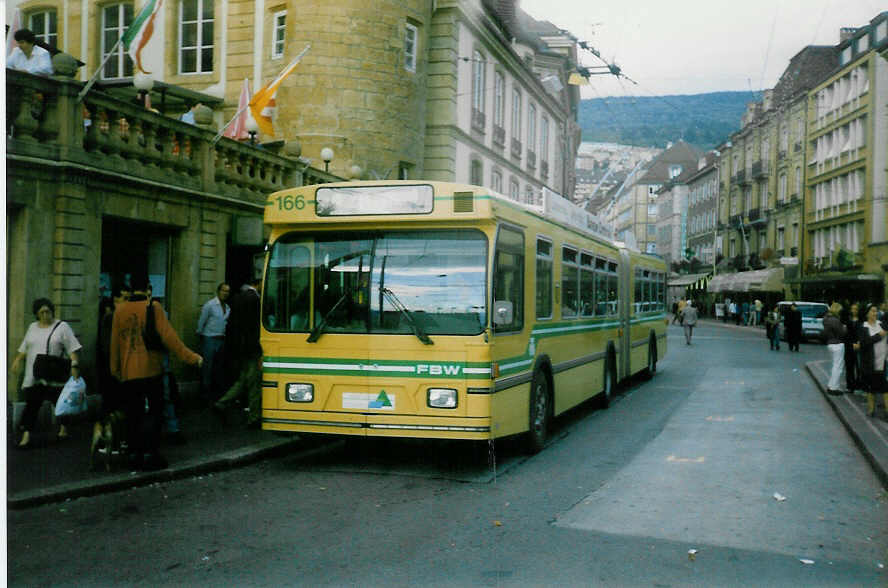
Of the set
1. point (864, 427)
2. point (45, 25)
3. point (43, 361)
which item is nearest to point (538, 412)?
point (864, 427)

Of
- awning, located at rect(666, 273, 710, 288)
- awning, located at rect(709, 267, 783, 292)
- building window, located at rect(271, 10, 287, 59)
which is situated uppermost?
building window, located at rect(271, 10, 287, 59)

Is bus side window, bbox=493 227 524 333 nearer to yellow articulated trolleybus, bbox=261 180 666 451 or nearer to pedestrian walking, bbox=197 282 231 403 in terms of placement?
yellow articulated trolleybus, bbox=261 180 666 451

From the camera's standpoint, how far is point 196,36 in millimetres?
20328

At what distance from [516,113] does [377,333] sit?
84.4ft

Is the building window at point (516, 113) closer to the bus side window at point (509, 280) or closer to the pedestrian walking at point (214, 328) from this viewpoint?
the pedestrian walking at point (214, 328)

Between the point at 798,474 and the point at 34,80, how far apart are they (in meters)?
9.23

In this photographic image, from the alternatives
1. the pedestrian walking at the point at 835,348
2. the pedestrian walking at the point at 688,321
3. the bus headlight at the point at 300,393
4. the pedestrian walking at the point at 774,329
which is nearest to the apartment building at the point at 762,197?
the pedestrian walking at the point at 688,321

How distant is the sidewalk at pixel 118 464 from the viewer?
756 centimetres

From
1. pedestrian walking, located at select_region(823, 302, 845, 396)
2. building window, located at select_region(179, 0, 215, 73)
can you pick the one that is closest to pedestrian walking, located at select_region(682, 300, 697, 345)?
pedestrian walking, located at select_region(823, 302, 845, 396)

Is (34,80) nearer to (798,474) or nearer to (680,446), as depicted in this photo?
(680,446)

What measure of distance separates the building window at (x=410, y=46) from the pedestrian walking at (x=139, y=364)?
633 inches

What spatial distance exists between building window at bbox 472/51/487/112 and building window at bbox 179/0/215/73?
375 inches

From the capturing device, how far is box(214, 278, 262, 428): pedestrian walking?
1120 centimetres

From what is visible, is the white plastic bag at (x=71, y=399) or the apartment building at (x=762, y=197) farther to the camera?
the apartment building at (x=762, y=197)
